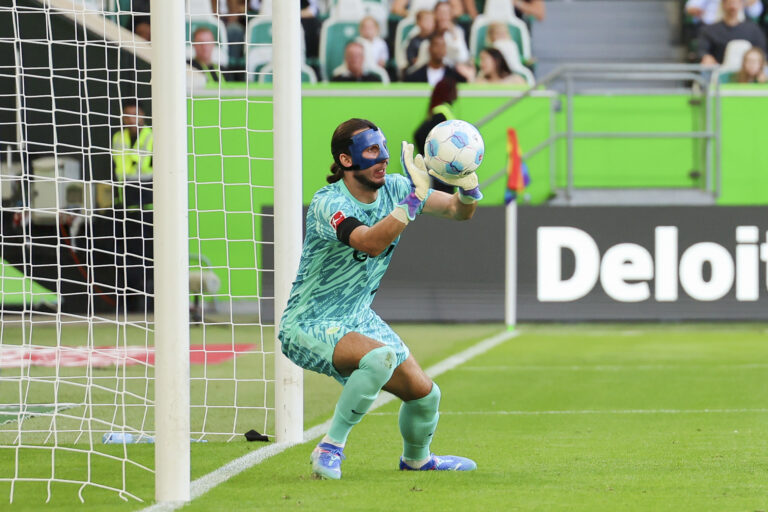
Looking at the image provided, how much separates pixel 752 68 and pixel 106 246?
9.35 metres

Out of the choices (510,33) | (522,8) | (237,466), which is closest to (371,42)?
(510,33)

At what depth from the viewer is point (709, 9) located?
1966cm

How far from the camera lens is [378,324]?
5820 mm

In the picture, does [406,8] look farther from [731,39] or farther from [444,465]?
[444,465]

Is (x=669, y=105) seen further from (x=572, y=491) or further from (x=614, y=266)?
(x=572, y=491)

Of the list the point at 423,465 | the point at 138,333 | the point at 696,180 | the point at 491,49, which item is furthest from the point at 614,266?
the point at 423,465

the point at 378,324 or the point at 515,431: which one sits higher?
the point at 378,324

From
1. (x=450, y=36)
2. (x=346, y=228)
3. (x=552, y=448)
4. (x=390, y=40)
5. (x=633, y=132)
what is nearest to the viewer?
(x=346, y=228)

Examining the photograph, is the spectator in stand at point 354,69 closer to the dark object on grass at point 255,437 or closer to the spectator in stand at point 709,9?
the spectator in stand at point 709,9

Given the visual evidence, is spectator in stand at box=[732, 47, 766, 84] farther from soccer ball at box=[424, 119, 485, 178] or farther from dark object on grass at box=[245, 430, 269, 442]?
soccer ball at box=[424, 119, 485, 178]

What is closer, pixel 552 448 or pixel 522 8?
pixel 552 448

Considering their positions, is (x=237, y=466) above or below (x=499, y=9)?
below

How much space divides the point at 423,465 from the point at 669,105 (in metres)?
11.9

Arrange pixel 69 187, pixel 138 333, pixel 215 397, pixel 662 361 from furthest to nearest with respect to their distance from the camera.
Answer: pixel 138 333 < pixel 69 187 < pixel 662 361 < pixel 215 397
